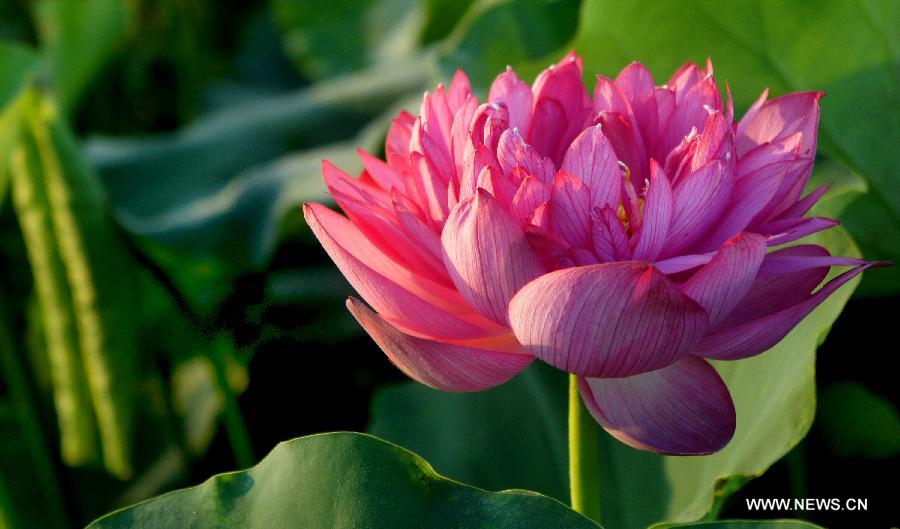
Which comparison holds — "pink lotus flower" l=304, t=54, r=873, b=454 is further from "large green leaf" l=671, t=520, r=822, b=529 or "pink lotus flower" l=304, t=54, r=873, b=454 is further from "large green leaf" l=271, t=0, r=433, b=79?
"large green leaf" l=271, t=0, r=433, b=79

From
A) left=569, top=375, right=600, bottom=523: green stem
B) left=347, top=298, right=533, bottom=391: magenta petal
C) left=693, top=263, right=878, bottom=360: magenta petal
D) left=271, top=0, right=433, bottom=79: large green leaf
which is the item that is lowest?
left=569, top=375, right=600, bottom=523: green stem

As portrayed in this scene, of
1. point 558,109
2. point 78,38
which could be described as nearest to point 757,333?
point 558,109

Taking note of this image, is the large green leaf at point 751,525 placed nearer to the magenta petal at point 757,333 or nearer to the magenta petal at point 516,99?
the magenta petal at point 757,333

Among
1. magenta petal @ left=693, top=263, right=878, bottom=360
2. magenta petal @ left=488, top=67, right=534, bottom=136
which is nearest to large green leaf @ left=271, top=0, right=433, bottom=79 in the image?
magenta petal @ left=488, top=67, right=534, bottom=136

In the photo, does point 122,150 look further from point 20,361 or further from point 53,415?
point 20,361

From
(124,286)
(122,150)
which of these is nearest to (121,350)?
(124,286)
